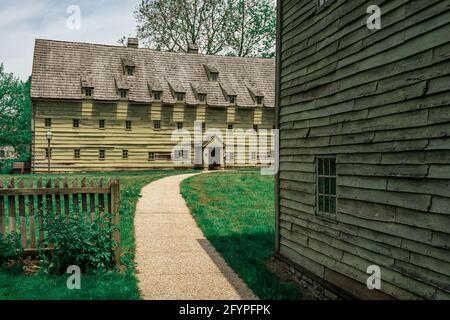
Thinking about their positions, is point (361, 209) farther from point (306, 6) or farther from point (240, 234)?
point (240, 234)

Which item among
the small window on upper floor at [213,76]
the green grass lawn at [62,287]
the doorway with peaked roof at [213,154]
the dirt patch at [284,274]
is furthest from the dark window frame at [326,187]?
the small window on upper floor at [213,76]

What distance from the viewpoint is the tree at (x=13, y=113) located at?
4041 centimetres

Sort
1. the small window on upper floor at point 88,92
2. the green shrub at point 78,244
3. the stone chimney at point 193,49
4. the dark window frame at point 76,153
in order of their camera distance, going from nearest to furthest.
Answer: the green shrub at point 78,244
the small window on upper floor at point 88,92
the dark window frame at point 76,153
the stone chimney at point 193,49

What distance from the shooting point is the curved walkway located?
6.84 m

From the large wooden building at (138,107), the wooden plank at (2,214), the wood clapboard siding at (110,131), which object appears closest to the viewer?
the wooden plank at (2,214)

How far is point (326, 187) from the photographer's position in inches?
279

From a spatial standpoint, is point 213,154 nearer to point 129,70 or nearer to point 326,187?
point 129,70

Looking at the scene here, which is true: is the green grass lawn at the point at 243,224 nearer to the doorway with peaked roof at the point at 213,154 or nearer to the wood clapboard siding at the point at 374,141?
the wood clapboard siding at the point at 374,141

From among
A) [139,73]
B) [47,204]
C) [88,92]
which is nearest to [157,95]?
[139,73]

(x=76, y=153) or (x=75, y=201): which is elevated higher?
(x=76, y=153)

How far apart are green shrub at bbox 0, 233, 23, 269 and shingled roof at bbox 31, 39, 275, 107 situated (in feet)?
81.9

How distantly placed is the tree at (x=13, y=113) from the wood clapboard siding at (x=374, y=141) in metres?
38.8

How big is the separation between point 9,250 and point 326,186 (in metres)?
5.54
